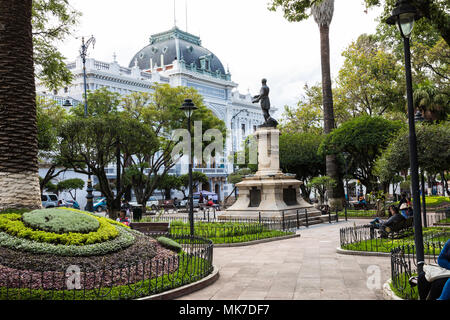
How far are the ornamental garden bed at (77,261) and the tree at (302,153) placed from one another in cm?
2885

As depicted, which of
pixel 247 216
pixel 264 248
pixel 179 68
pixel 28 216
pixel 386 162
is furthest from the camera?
pixel 179 68

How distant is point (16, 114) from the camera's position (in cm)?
955

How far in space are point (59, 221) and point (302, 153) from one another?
3047cm

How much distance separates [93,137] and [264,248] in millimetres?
12265

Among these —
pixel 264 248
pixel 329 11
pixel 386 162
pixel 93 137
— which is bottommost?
pixel 264 248

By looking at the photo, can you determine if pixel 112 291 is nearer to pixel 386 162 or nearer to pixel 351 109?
pixel 386 162

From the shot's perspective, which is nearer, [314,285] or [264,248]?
[314,285]

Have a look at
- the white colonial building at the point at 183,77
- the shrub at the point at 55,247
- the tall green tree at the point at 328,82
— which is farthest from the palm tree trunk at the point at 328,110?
the white colonial building at the point at 183,77

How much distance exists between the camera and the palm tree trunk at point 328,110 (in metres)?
29.4

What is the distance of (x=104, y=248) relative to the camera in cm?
855

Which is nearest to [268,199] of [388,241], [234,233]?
[234,233]

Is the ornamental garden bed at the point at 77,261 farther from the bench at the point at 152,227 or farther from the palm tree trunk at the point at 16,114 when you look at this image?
the bench at the point at 152,227

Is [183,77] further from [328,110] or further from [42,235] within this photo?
[42,235]

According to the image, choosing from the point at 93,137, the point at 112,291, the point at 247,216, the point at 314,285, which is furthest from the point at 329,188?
the point at 112,291
